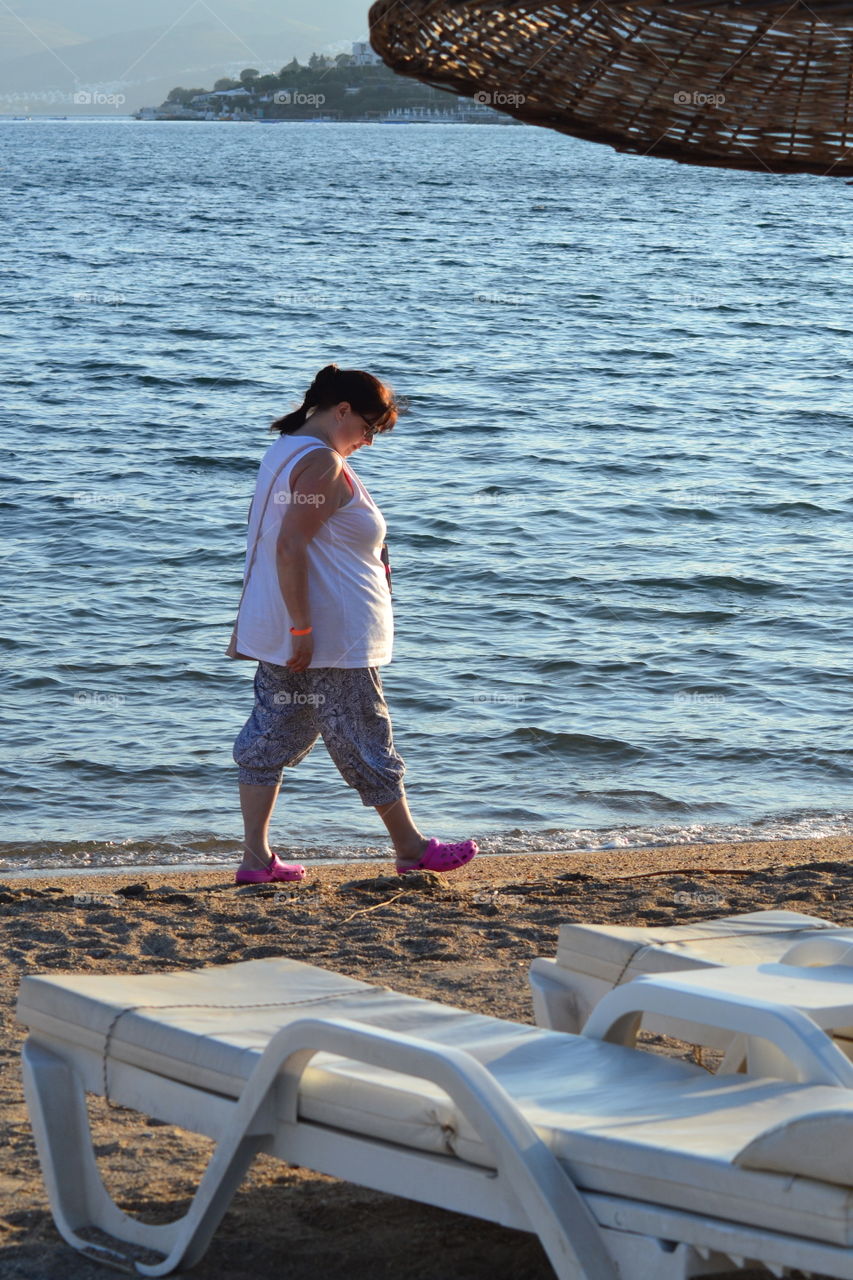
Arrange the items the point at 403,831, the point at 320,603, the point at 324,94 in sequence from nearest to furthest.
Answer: the point at 320,603, the point at 403,831, the point at 324,94

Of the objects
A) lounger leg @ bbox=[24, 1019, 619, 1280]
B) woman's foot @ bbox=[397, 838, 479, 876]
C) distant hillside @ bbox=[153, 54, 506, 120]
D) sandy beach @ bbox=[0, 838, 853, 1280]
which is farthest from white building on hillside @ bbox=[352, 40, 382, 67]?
distant hillside @ bbox=[153, 54, 506, 120]

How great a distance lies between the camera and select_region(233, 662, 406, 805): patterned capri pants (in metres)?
5.05

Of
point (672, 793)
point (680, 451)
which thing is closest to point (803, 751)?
point (672, 793)

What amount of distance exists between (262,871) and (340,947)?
878 mm

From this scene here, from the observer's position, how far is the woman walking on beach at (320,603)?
4.91m

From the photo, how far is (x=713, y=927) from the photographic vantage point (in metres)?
3.44

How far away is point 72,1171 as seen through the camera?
9.26 ft

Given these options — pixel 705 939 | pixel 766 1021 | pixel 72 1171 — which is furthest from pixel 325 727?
pixel 766 1021

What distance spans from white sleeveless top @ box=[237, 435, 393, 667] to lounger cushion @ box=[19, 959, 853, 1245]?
1.94m

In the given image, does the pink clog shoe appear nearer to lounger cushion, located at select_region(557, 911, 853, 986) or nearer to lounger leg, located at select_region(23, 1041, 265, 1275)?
lounger cushion, located at select_region(557, 911, 853, 986)

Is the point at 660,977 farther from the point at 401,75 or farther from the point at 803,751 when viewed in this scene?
the point at 803,751

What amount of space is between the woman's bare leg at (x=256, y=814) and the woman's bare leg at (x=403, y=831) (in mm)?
368

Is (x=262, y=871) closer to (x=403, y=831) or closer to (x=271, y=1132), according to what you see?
(x=403, y=831)

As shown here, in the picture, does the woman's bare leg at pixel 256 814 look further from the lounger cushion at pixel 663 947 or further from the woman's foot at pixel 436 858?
the lounger cushion at pixel 663 947
